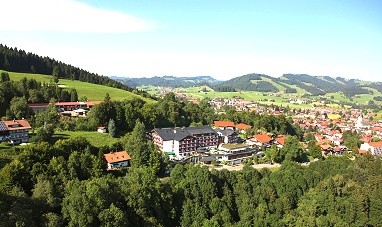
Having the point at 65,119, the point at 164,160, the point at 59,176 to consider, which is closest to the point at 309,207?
the point at 164,160

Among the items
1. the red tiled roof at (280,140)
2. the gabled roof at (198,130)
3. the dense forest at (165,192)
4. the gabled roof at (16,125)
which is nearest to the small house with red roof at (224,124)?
the red tiled roof at (280,140)

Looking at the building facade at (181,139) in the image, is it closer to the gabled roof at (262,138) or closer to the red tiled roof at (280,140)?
the gabled roof at (262,138)

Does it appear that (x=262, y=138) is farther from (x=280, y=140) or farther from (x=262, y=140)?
(x=280, y=140)

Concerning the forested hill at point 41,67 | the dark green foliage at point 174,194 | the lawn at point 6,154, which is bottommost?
the dark green foliage at point 174,194

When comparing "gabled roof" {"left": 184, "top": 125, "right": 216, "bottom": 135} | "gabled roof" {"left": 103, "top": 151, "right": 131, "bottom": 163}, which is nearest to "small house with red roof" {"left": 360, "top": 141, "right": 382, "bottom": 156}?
"gabled roof" {"left": 184, "top": 125, "right": 216, "bottom": 135}

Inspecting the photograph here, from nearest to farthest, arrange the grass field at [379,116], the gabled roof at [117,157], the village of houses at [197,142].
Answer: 1. the gabled roof at [117,157]
2. the village of houses at [197,142]
3. the grass field at [379,116]

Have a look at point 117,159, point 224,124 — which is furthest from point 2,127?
point 224,124
